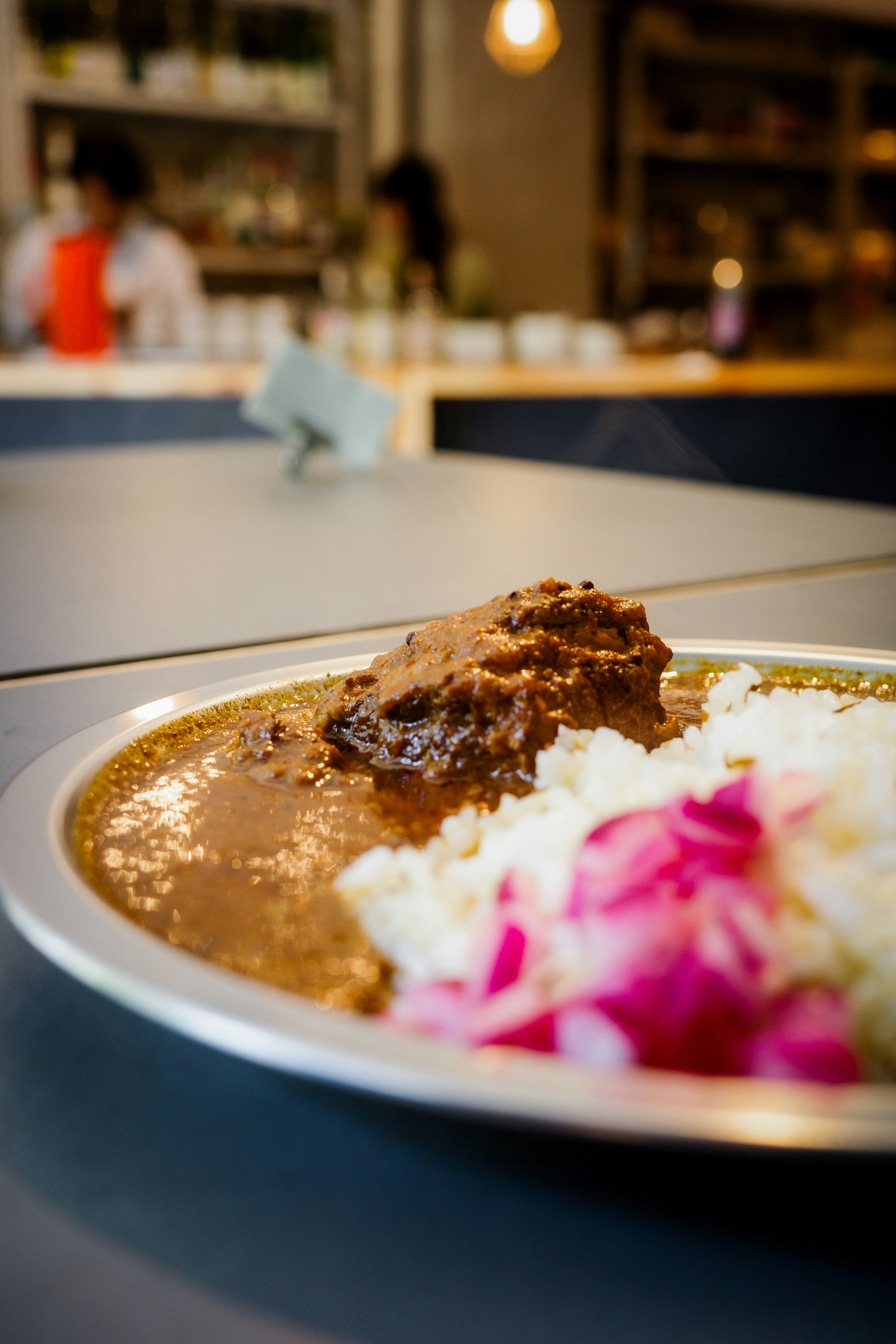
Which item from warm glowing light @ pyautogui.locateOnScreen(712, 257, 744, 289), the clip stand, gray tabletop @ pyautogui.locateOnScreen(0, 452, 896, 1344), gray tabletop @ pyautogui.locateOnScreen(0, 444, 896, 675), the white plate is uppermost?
warm glowing light @ pyautogui.locateOnScreen(712, 257, 744, 289)

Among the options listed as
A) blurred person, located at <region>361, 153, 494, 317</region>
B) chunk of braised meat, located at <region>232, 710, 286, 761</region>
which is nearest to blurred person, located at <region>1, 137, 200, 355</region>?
blurred person, located at <region>361, 153, 494, 317</region>

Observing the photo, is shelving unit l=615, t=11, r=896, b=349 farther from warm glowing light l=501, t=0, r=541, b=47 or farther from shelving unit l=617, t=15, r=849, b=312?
warm glowing light l=501, t=0, r=541, b=47

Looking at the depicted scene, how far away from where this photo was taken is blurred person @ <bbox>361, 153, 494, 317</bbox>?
4.62m

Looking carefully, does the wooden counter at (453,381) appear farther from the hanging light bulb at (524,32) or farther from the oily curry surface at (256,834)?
the oily curry surface at (256,834)

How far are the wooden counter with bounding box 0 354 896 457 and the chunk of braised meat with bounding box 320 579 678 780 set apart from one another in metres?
2.68

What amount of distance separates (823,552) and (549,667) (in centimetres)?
84

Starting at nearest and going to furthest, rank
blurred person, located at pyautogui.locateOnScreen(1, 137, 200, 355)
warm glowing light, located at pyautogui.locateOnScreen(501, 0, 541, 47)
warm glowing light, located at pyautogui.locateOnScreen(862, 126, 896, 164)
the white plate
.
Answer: the white plate → warm glowing light, located at pyautogui.locateOnScreen(501, 0, 541, 47) → blurred person, located at pyautogui.locateOnScreen(1, 137, 200, 355) → warm glowing light, located at pyautogui.locateOnScreen(862, 126, 896, 164)

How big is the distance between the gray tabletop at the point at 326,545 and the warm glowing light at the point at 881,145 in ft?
19.9

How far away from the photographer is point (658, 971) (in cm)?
35

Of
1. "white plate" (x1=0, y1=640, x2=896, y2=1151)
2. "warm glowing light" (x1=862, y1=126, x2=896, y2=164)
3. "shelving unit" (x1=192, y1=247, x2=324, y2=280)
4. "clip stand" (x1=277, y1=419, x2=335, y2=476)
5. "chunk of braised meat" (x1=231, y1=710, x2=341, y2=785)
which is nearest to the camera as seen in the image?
"white plate" (x1=0, y1=640, x2=896, y2=1151)

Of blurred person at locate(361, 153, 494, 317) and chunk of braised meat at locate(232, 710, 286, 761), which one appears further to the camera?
blurred person at locate(361, 153, 494, 317)

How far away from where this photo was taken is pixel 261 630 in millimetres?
1047

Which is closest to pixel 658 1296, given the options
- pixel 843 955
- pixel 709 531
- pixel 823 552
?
pixel 843 955

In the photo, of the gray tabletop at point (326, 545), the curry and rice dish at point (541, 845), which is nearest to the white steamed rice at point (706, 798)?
the curry and rice dish at point (541, 845)
